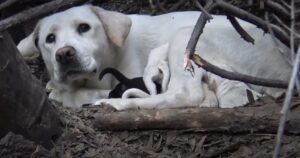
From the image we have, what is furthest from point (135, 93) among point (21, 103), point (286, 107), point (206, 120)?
point (286, 107)

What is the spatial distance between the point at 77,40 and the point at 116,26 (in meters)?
0.31

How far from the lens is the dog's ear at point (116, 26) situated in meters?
4.46

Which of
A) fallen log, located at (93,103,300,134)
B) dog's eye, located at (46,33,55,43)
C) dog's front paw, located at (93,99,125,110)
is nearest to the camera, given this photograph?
fallen log, located at (93,103,300,134)

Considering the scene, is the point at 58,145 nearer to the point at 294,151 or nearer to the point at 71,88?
the point at 294,151

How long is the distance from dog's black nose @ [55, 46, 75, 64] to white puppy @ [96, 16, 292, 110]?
32 cm

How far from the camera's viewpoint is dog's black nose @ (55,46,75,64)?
13.3 feet

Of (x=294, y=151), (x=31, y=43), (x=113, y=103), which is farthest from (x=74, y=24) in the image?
(x=294, y=151)

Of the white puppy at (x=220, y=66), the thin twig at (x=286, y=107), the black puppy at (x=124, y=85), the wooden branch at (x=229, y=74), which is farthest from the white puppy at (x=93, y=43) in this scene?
the thin twig at (x=286, y=107)

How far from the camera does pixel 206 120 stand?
10.3 ft

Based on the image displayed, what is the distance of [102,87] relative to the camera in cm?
453

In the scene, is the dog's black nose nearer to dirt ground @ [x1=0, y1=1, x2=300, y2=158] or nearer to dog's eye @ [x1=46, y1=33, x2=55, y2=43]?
dog's eye @ [x1=46, y1=33, x2=55, y2=43]

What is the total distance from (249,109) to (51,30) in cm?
167

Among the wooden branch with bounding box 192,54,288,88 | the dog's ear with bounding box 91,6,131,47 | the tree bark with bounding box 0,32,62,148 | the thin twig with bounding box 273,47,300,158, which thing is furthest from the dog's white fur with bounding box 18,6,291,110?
the thin twig with bounding box 273,47,300,158

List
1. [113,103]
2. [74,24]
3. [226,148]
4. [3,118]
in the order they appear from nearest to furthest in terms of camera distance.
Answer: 1. [3,118]
2. [226,148]
3. [113,103]
4. [74,24]
